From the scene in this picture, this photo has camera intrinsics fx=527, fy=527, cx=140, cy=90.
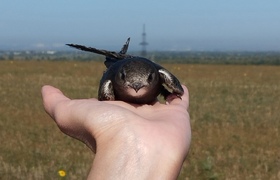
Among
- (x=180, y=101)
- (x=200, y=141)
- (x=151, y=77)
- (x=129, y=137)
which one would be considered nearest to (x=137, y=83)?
(x=151, y=77)

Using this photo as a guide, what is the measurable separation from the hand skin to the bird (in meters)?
0.35

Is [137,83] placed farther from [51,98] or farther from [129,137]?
[129,137]

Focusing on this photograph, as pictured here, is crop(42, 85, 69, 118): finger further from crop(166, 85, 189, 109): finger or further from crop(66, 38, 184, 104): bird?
crop(166, 85, 189, 109): finger

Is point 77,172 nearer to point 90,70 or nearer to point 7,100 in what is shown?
point 7,100

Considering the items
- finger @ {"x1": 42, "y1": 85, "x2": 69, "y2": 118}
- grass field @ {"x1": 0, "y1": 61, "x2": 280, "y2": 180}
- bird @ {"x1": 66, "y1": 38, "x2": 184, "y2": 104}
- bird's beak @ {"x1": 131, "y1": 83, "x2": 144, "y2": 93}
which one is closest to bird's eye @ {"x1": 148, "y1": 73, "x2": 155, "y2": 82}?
bird @ {"x1": 66, "y1": 38, "x2": 184, "y2": 104}

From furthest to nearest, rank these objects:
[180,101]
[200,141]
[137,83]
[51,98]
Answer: [200,141] → [180,101] → [137,83] → [51,98]

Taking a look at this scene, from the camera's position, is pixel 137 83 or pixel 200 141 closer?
pixel 137 83

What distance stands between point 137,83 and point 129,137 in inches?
42.7

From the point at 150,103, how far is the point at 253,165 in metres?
6.90

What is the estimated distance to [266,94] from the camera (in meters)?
24.5

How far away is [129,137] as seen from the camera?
2766mm

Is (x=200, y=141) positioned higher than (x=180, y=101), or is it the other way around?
(x=180, y=101)

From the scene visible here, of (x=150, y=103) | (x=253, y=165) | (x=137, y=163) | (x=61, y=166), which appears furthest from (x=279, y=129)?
(x=137, y=163)

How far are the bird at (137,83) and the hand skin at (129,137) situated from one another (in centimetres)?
35
